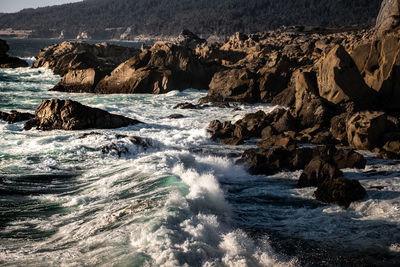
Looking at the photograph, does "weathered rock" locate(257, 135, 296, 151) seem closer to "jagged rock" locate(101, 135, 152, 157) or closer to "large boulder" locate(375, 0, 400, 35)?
"jagged rock" locate(101, 135, 152, 157)

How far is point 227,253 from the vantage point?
7977mm

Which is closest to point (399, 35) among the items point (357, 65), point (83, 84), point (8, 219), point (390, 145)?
point (357, 65)

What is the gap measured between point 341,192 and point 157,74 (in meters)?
27.1

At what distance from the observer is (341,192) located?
11055 mm

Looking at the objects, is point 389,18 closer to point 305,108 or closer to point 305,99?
point 305,99

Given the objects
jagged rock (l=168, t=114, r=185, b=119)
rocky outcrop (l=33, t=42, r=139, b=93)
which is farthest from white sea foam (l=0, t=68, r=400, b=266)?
rocky outcrop (l=33, t=42, r=139, b=93)

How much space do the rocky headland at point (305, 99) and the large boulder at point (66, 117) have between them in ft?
0.18

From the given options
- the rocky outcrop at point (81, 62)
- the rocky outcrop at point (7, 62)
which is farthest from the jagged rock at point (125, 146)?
the rocky outcrop at point (7, 62)

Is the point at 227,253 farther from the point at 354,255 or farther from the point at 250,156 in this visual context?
the point at 250,156

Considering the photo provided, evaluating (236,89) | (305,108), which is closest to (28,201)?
(305,108)

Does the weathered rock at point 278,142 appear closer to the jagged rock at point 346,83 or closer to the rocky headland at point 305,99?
the rocky headland at point 305,99

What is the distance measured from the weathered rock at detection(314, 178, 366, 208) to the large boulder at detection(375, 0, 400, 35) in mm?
17575

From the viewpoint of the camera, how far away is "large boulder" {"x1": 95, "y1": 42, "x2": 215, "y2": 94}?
3519cm

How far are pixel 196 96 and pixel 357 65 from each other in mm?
15540
